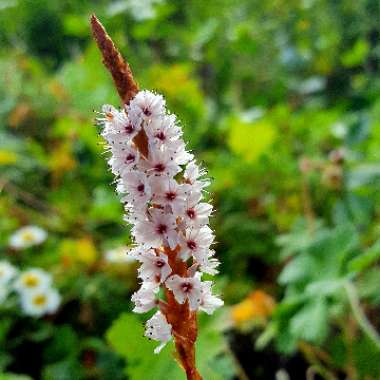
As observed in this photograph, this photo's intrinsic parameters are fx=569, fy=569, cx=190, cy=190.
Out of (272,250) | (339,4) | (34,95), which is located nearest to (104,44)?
(272,250)

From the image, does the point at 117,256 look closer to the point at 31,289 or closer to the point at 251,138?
the point at 31,289

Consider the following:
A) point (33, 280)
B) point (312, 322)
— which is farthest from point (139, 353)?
point (33, 280)

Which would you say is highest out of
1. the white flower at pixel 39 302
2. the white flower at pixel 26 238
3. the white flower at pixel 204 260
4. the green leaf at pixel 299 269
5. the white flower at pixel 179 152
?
the white flower at pixel 26 238

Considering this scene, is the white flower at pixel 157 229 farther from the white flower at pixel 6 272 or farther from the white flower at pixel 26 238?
the white flower at pixel 26 238

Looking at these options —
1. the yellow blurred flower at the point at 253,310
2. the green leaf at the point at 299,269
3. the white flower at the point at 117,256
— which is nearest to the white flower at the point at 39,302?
the white flower at the point at 117,256

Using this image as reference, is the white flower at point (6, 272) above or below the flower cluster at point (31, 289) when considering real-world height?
above

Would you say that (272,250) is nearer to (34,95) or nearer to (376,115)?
(376,115)
